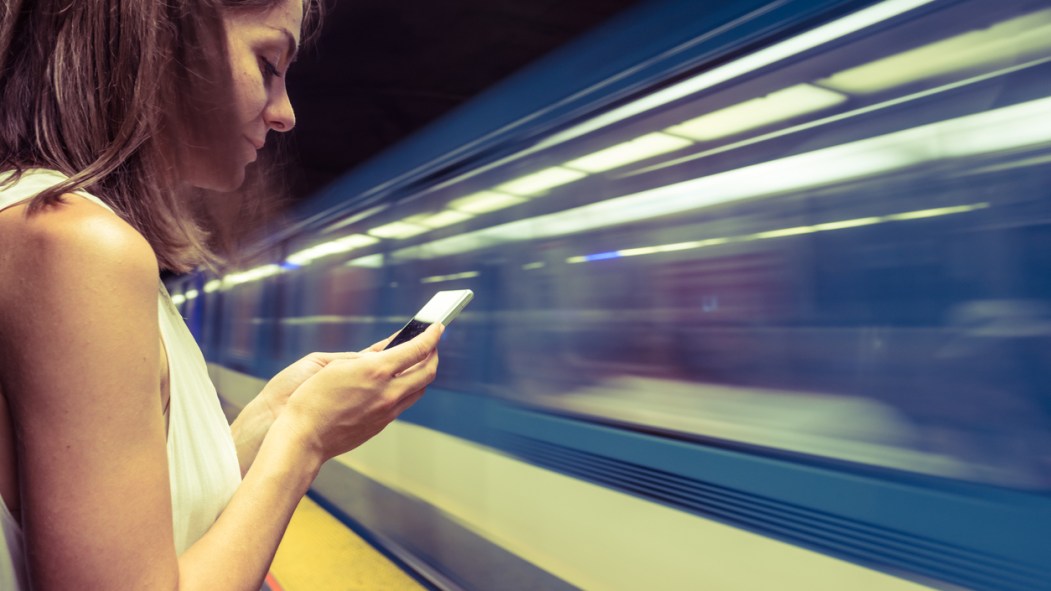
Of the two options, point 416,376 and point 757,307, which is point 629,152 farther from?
point 416,376

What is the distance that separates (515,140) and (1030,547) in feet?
7.04

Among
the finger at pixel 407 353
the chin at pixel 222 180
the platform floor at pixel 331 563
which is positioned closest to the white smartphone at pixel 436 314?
the finger at pixel 407 353

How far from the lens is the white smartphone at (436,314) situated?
1.44 metres

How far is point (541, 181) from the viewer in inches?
111

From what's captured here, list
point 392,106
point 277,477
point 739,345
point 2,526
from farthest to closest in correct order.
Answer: point 392,106, point 739,345, point 277,477, point 2,526

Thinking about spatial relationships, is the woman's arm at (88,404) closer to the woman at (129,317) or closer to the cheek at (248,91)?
the woman at (129,317)

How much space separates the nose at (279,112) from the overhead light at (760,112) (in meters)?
1.27

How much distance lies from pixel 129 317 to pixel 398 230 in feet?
10.9

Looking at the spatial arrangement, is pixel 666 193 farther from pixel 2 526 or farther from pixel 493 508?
pixel 2 526

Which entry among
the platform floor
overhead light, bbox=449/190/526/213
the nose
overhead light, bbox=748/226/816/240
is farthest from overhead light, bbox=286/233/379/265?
the nose

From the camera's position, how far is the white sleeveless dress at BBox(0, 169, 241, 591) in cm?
82

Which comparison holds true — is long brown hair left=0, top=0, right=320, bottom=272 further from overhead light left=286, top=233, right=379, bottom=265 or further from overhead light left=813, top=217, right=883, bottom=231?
overhead light left=286, top=233, right=379, bottom=265

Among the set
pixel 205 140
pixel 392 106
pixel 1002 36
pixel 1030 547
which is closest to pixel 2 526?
pixel 205 140

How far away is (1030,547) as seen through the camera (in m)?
1.32
